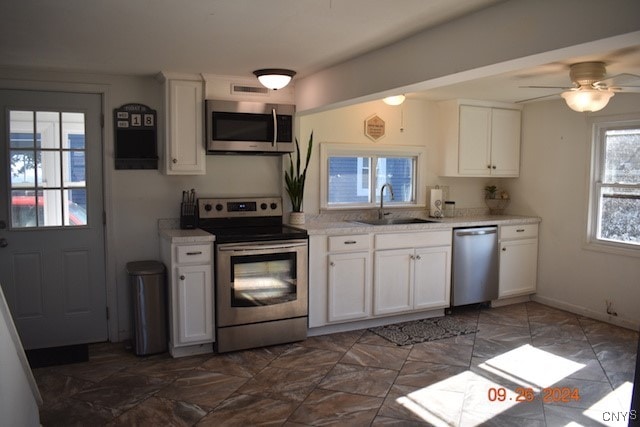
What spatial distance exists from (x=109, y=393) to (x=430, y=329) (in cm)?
267

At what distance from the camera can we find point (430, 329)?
179 inches

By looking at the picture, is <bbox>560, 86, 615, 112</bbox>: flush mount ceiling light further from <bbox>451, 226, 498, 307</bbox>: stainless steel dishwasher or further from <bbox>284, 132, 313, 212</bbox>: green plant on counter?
<bbox>284, 132, 313, 212</bbox>: green plant on counter

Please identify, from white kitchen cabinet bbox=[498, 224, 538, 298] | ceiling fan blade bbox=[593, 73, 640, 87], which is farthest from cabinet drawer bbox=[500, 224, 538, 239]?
ceiling fan blade bbox=[593, 73, 640, 87]

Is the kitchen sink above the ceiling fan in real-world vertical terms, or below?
below

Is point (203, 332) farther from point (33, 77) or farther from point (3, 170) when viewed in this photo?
point (33, 77)

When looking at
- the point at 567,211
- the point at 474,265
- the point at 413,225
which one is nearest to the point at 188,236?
the point at 413,225

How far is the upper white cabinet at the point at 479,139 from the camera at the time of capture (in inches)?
209

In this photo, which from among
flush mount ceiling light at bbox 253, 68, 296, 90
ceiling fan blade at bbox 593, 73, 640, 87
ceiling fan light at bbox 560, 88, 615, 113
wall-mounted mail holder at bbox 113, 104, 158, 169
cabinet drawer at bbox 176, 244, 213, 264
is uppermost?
flush mount ceiling light at bbox 253, 68, 296, 90

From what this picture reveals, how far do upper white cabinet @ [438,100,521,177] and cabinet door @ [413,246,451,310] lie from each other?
0.99 meters

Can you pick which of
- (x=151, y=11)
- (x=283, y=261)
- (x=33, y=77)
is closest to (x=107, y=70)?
(x=33, y=77)

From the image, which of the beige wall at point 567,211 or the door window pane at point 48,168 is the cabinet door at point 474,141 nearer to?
the beige wall at point 567,211

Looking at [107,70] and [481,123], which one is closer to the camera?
Result: [107,70]

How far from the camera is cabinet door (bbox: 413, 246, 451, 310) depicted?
4.73 m

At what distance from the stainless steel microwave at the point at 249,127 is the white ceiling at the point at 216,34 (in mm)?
296
